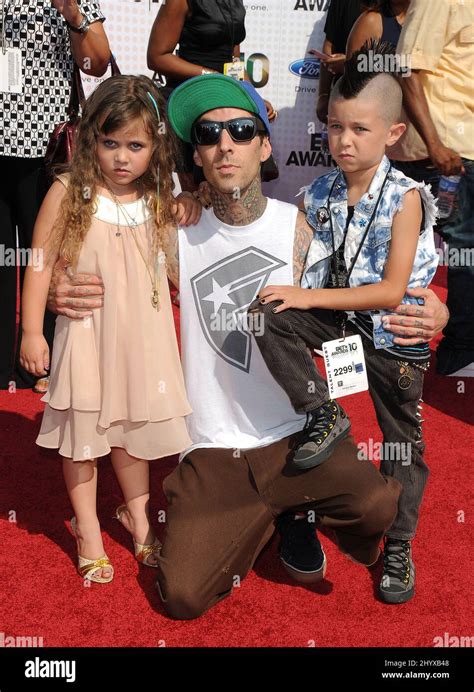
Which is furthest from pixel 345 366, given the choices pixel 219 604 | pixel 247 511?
pixel 219 604

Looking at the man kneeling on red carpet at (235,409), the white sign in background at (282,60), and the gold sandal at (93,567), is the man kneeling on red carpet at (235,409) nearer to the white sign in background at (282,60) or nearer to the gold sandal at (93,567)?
the gold sandal at (93,567)

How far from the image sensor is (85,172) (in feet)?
9.46

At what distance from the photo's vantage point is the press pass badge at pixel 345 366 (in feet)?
9.40

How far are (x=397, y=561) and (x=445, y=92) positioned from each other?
244 cm

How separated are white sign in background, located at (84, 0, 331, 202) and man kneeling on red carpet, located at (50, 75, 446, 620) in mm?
4566

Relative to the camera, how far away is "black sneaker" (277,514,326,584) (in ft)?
9.97

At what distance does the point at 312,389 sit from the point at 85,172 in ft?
3.51

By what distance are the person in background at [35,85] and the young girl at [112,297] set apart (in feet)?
3.10

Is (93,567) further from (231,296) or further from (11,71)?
(11,71)

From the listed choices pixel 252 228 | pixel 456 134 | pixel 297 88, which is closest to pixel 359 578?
pixel 252 228

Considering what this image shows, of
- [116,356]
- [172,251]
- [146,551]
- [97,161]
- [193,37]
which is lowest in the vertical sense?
[146,551]

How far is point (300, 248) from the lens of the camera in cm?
304

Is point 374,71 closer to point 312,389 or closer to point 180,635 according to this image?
point 312,389

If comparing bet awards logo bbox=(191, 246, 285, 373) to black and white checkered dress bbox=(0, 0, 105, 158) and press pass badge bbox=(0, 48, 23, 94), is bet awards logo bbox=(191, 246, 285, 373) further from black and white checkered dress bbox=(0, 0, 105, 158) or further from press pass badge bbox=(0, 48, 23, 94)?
press pass badge bbox=(0, 48, 23, 94)
